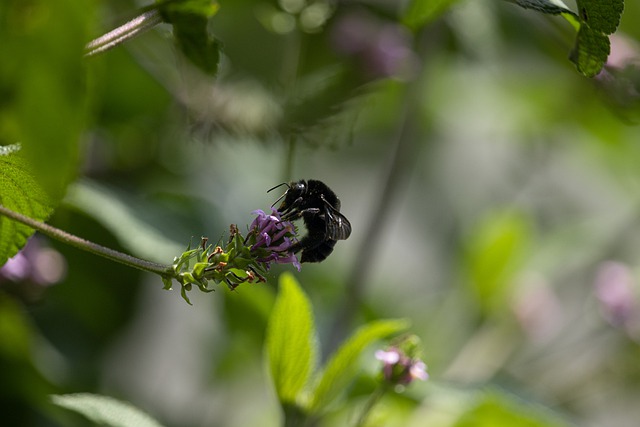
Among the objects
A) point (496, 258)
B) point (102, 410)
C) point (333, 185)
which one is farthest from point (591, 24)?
point (333, 185)

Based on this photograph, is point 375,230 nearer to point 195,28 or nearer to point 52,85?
point 195,28

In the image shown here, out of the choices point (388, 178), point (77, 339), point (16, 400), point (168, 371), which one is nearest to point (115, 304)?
point (77, 339)

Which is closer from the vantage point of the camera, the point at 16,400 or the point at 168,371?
the point at 16,400

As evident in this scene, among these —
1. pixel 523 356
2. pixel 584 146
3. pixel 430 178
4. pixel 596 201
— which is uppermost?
pixel 596 201

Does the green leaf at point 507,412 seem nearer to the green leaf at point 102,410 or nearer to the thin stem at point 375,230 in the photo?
the thin stem at point 375,230

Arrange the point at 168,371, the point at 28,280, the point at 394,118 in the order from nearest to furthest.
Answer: the point at 28,280 → the point at 394,118 → the point at 168,371

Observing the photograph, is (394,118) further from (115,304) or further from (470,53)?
(115,304)

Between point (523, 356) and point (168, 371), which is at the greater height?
point (523, 356)
